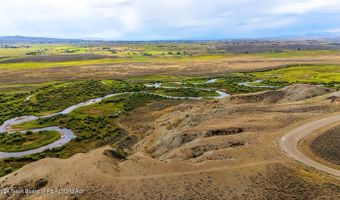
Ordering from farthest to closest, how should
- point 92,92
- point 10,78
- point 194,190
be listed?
1. point 10,78
2. point 92,92
3. point 194,190

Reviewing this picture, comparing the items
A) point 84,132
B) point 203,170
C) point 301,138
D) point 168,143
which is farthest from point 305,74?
point 203,170

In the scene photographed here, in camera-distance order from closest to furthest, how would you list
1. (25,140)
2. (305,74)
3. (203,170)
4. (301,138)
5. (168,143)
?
(203,170) → (301,138) → (168,143) → (25,140) → (305,74)

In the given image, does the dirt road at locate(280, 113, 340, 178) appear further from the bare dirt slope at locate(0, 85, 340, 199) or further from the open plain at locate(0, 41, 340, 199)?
the bare dirt slope at locate(0, 85, 340, 199)

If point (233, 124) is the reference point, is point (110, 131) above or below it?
below

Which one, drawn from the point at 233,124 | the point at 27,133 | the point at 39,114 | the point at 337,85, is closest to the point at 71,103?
the point at 39,114

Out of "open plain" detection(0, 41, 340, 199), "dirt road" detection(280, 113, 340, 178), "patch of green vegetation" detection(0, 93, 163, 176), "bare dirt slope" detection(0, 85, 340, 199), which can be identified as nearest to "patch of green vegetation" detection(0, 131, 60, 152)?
"open plain" detection(0, 41, 340, 199)

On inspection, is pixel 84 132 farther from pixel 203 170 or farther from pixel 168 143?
pixel 203 170

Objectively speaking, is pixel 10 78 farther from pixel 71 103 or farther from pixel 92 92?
pixel 71 103

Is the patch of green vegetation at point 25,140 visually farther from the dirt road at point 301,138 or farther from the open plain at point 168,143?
the dirt road at point 301,138
